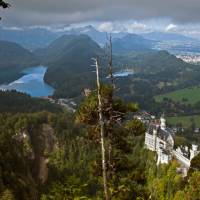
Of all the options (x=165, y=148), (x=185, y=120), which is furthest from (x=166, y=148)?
(x=185, y=120)

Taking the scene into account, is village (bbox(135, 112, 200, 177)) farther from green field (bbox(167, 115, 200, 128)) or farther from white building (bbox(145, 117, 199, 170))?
green field (bbox(167, 115, 200, 128))

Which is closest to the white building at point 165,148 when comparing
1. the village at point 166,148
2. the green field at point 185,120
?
the village at point 166,148

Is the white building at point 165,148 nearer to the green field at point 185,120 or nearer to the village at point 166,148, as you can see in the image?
the village at point 166,148

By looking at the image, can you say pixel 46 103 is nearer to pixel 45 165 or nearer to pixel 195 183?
pixel 45 165

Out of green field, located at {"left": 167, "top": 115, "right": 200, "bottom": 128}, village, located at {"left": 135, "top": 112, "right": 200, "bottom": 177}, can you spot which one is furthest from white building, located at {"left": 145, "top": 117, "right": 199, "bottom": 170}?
green field, located at {"left": 167, "top": 115, "right": 200, "bottom": 128}

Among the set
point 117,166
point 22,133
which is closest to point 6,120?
point 22,133
